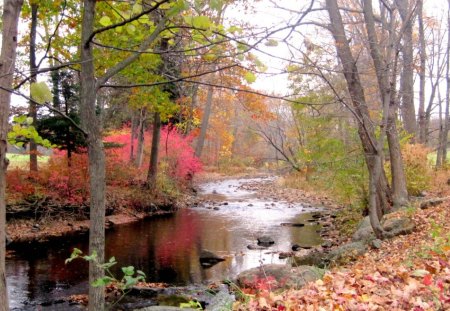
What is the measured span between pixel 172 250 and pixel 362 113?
6.77 m

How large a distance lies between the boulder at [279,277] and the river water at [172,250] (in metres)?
0.38

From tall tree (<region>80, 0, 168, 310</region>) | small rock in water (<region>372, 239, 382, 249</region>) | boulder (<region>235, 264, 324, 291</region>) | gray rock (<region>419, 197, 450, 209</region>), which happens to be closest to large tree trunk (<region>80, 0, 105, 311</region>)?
tall tree (<region>80, 0, 168, 310</region>)

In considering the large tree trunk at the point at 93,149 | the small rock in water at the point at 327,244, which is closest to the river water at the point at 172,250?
the small rock in water at the point at 327,244

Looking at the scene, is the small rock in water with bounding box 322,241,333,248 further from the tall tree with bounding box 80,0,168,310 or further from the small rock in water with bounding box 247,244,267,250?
the tall tree with bounding box 80,0,168,310

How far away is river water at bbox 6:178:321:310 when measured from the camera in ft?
28.4

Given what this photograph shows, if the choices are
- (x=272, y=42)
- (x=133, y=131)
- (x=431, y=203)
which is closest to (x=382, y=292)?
(x=272, y=42)

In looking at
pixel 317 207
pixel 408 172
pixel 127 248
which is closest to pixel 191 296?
pixel 127 248

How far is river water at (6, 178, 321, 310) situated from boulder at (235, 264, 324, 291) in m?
0.38

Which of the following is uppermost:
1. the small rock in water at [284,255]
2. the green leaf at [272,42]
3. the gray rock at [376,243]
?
the green leaf at [272,42]

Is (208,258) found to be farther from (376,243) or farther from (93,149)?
(93,149)

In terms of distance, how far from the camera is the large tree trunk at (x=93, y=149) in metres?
3.40

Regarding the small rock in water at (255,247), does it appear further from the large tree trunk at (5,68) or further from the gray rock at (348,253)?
the large tree trunk at (5,68)

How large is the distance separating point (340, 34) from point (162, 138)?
1626 centimetres

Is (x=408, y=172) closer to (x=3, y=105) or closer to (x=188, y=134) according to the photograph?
(x=3, y=105)
